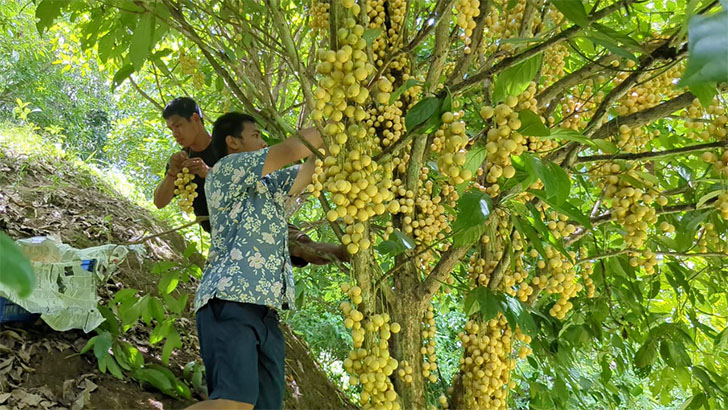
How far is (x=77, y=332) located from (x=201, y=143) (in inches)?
33.1

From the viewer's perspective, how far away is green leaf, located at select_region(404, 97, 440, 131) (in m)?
0.81

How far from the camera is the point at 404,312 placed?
1453mm

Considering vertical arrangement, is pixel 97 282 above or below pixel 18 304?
above

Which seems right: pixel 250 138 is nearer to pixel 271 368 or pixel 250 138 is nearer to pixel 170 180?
pixel 170 180

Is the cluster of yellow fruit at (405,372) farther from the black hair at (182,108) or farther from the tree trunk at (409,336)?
the black hair at (182,108)

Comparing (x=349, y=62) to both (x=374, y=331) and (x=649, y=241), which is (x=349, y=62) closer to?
(x=374, y=331)

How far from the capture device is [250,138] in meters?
1.68

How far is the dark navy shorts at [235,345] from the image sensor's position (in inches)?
53.2

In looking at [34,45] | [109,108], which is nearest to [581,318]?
[34,45]

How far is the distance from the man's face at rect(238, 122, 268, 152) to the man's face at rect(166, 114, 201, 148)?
1.39 feet

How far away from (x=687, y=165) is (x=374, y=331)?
3.46 feet

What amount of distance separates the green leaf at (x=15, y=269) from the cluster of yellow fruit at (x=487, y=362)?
1.30 m

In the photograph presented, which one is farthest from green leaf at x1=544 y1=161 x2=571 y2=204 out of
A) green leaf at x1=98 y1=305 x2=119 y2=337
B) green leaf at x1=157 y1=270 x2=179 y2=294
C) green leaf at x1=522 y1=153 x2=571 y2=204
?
green leaf at x1=98 y1=305 x2=119 y2=337

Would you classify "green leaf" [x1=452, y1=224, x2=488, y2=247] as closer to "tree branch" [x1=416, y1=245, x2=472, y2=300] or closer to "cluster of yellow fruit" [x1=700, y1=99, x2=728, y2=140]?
"tree branch" [x1=416, y1=245, x2=472, y2=300]
